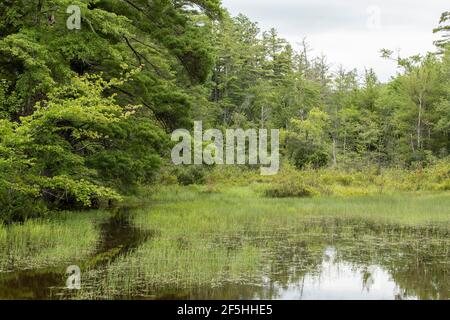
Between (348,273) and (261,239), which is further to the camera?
(261,239)

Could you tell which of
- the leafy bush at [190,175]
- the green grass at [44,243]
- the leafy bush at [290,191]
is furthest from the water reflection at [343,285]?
the leafy bush at [190,175]

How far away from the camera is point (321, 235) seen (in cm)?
1209

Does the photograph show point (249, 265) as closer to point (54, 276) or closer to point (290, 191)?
point (54, 276)

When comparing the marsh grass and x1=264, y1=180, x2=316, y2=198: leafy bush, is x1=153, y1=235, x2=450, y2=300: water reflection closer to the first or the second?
the marsh grass

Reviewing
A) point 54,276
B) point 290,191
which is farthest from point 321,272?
point 290,191

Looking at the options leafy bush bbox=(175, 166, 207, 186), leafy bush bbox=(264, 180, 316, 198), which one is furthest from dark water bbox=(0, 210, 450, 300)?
leafy bush bbox=(175, 166, 207, 186)

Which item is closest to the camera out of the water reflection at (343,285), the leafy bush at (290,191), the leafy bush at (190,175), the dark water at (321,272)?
the dark water at (321,272)

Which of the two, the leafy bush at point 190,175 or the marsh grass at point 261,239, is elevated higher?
the leafy bush at point 190,175

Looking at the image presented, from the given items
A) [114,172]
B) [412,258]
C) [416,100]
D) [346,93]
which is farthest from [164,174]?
[346,93]

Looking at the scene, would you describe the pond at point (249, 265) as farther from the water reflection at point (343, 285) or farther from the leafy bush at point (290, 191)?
the leafy bush at point (290, 191)

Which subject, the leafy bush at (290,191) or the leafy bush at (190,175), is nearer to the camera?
the leafy bush at (290,191)

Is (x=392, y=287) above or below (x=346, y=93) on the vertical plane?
below
